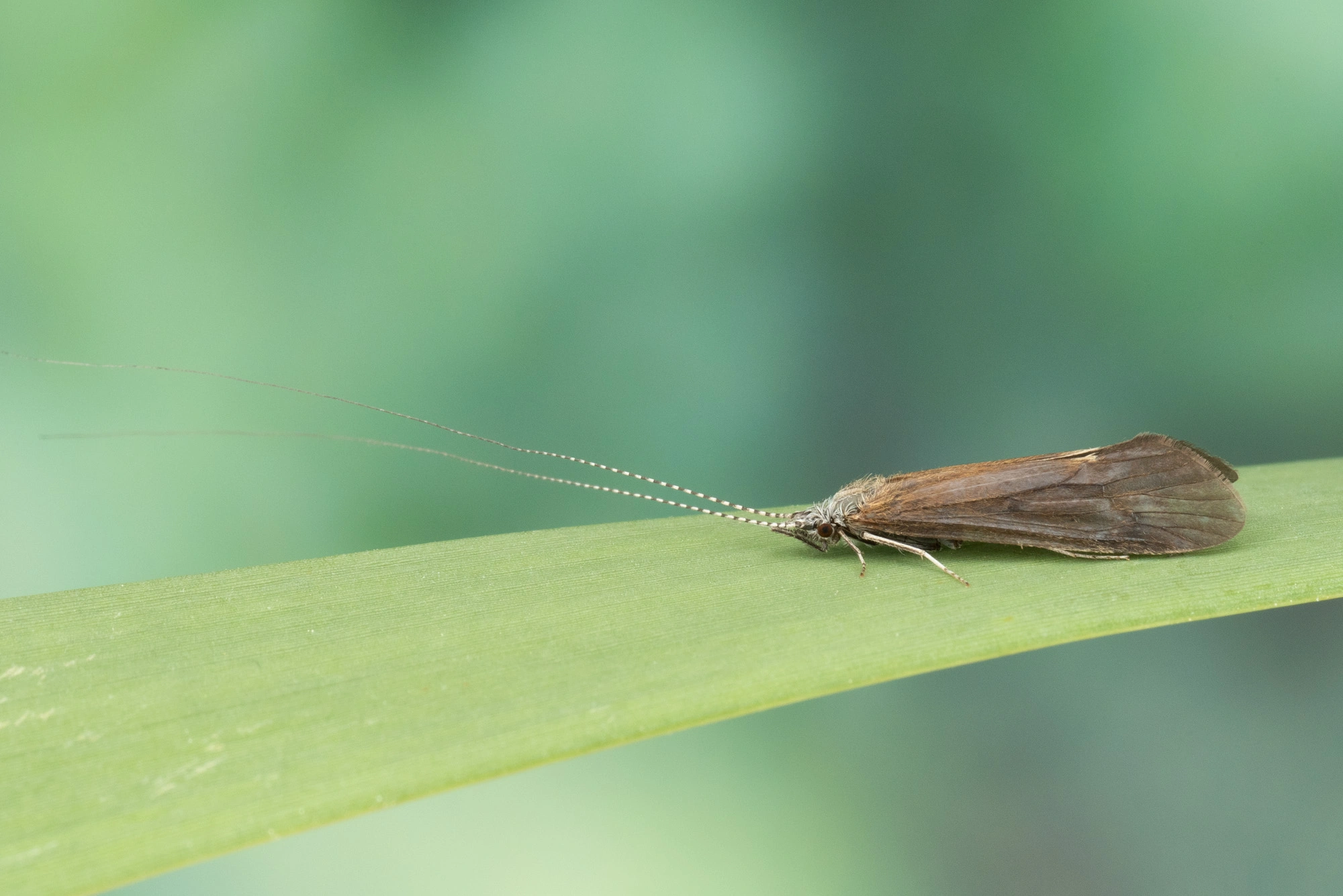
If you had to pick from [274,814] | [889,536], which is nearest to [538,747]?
[274,814]

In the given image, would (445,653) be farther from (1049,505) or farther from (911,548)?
(1049,505)

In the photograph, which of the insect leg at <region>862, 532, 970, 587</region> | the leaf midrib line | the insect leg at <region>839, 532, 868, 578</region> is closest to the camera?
the leaf midrib line

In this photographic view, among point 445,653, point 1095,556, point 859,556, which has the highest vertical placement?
point 1095,556

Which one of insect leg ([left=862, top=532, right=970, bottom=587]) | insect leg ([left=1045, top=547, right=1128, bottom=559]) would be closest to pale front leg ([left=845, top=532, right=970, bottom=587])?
insect leg ([left=862, top=532, right=970, bottom=587])

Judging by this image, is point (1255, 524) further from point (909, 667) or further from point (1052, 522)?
point (909, 667)

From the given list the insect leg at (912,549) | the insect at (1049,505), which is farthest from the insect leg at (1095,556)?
the insect leg at (912,549)

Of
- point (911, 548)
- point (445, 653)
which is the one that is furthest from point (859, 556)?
point (445, 653)

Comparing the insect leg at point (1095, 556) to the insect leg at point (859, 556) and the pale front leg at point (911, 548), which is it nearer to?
the pale front leg at point (911, 548)

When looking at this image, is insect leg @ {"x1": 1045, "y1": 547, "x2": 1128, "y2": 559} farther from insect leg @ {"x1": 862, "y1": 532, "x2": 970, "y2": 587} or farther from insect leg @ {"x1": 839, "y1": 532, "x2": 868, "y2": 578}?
insect leg @ {"x1": 839, "y1": 532, "x2": 868, "y2": 578}
